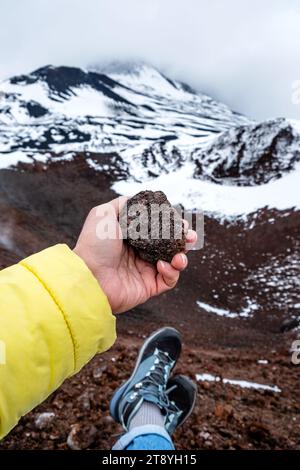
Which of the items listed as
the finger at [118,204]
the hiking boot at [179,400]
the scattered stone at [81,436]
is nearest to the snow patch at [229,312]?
the hiking boot at [179,400]

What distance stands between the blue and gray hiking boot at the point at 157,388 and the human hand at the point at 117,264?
1.79m

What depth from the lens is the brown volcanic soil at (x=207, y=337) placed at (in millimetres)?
4188

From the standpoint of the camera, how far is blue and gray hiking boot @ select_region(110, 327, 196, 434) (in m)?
4.24

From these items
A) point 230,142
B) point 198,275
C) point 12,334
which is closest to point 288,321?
point 198,275

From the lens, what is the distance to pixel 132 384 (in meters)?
4.73

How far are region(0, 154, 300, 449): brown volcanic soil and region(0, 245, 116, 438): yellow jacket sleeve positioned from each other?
2047 mm

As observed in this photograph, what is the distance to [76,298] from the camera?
2.28m

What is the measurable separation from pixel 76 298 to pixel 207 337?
7.82 metres

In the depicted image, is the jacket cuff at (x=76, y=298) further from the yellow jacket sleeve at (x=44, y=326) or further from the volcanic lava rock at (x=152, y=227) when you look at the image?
the volcanic lava rock at (x=152, y=227)

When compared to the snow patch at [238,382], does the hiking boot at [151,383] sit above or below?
above

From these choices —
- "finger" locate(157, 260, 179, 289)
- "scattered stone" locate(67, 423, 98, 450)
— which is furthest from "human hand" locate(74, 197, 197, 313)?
"scattered stone" locate(67, 423, 98, 450)

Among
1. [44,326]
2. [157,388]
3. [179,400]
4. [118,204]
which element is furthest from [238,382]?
[44,326]

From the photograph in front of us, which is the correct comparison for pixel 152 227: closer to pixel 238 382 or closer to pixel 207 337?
pixel 238 382

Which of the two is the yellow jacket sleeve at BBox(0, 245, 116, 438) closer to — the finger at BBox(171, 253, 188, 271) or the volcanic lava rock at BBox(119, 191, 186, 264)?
the volcanic lava rock at BBox(119, 191, 186, 264)
